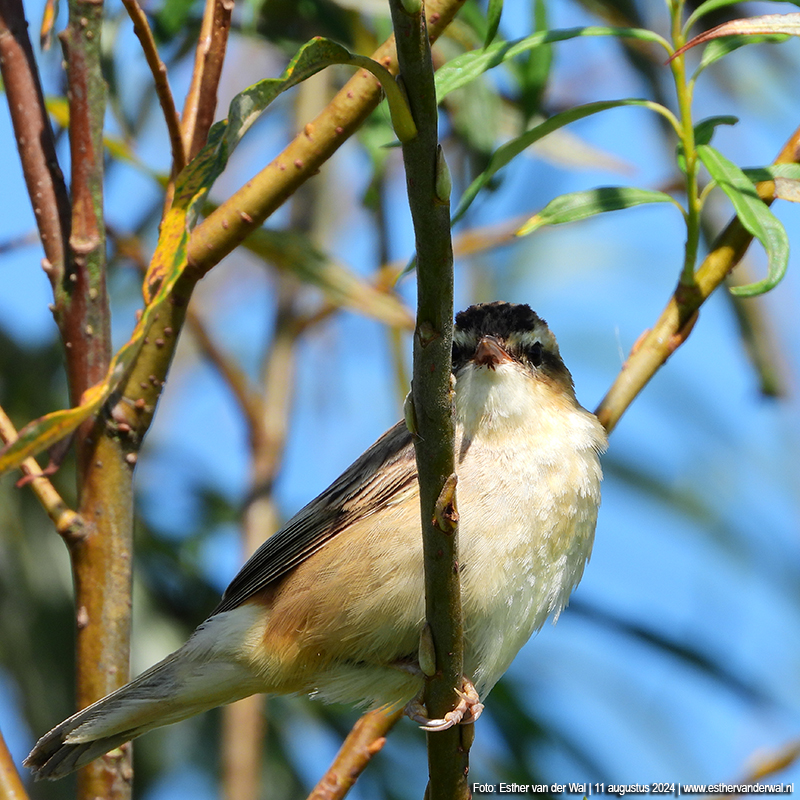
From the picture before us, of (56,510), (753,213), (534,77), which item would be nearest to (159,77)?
(56,510)

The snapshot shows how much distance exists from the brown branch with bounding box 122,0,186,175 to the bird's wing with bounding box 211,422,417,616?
3.93 ft

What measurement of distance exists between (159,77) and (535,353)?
1.72m

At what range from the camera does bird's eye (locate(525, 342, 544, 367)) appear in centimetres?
366

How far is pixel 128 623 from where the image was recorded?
2.55 metres

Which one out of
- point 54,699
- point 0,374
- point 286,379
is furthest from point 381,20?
point 54,699

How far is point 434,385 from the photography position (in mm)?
1791

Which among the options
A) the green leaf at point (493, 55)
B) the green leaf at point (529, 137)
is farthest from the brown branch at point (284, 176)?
the green leaf at point (529, 137)

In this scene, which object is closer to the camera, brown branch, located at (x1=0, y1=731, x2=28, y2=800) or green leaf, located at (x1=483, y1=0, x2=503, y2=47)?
brown branch, located at (x1=0, y1=731, x2=28, y2=800)

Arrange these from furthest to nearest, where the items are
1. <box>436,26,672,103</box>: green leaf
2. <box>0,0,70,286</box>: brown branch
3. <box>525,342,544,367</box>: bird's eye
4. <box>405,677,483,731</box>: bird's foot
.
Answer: <box>525,342,544,367</box>: bird's eye
<box>0,0,70,286</box>: brown branch
<box>436,26,672,103</box>: green leaf
<box>405,677,483,731</box>: bird's foot

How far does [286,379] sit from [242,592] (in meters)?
1.52

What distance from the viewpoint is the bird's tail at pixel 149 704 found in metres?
2.86

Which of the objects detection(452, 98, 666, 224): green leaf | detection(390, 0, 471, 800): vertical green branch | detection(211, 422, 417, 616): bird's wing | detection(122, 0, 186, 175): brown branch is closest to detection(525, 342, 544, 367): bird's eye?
detection(211, 422, 417, 616): bird's wing

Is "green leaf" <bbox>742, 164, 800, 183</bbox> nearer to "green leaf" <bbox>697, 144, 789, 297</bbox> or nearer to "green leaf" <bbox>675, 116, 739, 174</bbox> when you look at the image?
"green leaf" <bbox>697, 144, 789, 297</bbox>

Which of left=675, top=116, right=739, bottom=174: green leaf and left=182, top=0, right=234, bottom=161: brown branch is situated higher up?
left=182, top=0, right=234, bottom=161: brown branch
